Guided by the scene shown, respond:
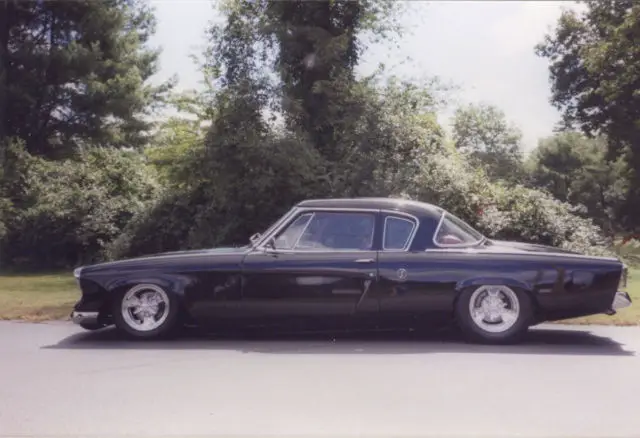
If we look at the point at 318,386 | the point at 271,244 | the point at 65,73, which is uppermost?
the point at 65,73

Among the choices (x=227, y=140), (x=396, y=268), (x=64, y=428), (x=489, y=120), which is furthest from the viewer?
(x=489, y=120)

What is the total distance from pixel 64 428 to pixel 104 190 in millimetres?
16602

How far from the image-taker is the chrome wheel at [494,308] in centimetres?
789

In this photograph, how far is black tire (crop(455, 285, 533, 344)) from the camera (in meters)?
7.86

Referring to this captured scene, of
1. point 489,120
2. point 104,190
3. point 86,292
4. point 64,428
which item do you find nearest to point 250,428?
point 64,428

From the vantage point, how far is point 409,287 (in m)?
7.86

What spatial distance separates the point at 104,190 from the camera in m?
20.8

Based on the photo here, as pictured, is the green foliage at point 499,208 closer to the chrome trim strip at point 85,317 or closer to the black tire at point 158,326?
the black tire at point 158,326

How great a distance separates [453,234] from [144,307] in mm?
3235

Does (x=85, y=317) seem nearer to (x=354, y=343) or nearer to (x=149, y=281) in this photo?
(x=149, y=281)

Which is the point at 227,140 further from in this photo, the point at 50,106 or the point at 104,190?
the point at 50,106

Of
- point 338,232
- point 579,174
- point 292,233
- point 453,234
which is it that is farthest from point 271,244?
point 579,174

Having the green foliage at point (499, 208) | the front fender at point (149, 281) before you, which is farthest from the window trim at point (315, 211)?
the green foliage at point (499, 208)

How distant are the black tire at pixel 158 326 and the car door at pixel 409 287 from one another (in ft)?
6.68
